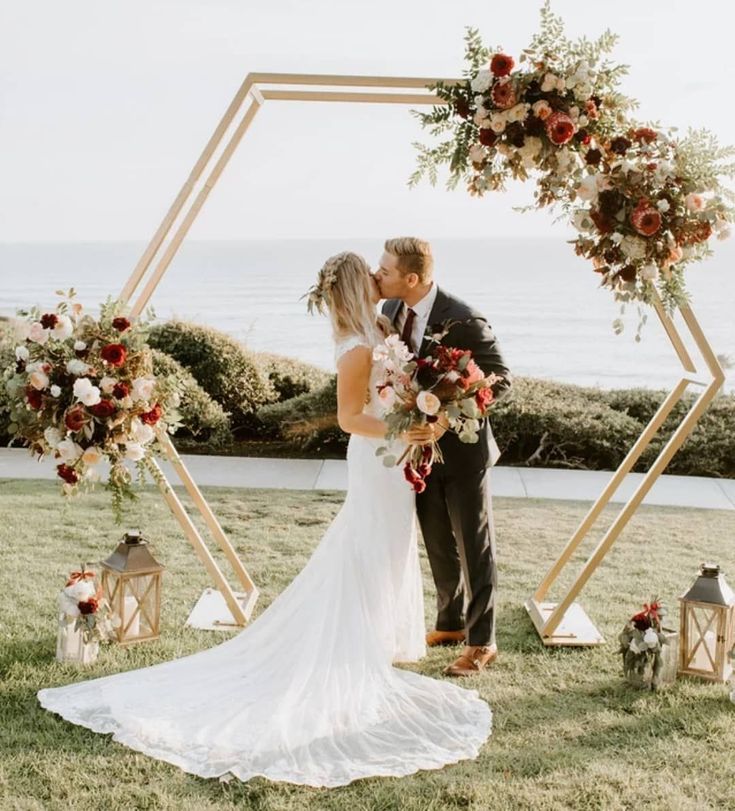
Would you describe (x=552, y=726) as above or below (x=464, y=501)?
below

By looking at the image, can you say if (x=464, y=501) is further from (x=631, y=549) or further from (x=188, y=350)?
(x=188, y=350)

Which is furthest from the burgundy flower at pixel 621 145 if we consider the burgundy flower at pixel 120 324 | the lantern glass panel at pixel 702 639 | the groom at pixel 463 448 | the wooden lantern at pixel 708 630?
the burgundy flower at pixel 120 324

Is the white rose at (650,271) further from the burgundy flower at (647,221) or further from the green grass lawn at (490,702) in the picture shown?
the green grass lawn at (490,702)

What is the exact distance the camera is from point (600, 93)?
4086mm

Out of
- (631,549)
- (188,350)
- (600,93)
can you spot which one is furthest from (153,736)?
(188,350)

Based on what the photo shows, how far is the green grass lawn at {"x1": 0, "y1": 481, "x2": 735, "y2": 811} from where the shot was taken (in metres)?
3.34

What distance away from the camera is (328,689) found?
12.6ft

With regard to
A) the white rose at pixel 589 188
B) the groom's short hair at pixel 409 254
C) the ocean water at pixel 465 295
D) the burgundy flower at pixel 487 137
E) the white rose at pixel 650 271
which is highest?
the ocean water at pixel 465 295

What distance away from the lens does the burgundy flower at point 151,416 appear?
13.7ft

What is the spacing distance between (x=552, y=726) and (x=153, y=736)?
4.93 feet

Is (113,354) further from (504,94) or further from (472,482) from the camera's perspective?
(504,94)

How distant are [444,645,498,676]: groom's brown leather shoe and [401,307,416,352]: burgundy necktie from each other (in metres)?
1.35

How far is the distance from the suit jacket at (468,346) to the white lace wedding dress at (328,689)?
0.34 meters

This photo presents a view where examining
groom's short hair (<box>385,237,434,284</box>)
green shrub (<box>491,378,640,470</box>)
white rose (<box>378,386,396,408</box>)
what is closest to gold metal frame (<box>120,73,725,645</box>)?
groom's short hair (<box>385,237,434,284</box>)
